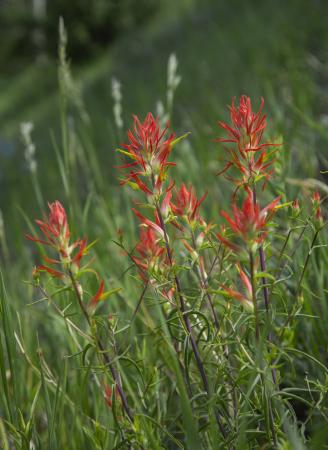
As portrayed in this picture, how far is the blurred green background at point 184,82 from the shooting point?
244 centimetres

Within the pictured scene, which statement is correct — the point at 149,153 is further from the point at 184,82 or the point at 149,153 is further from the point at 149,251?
the point at 184,82

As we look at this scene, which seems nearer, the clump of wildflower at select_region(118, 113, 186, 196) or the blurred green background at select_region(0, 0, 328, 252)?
the clump of wildflower at select_region(118, 113, 186, 196)

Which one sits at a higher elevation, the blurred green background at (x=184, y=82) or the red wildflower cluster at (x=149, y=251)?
the blurred green background at (x=184, y=82)

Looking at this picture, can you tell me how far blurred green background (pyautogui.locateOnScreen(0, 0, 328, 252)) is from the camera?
244cm

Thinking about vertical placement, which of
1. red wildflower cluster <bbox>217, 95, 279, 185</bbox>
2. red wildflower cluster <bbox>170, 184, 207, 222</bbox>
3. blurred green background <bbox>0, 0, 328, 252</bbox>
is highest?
blurred green background <bbox>0, 0, 328, 252</bbox>

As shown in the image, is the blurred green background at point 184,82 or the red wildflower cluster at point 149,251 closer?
the red wildflower cluster at point 149,251

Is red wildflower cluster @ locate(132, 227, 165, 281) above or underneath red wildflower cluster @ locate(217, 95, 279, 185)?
underneath

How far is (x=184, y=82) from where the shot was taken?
4961mm

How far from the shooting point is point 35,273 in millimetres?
887

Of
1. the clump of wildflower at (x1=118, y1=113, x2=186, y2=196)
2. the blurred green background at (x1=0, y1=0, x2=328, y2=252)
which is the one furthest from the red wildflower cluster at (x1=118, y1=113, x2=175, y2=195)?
the blurred green background at (x1=0, y1=0, x2=328, y2=252)

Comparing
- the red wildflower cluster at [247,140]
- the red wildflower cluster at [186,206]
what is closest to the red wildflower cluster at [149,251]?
the red wildflower cluster at [186,206]

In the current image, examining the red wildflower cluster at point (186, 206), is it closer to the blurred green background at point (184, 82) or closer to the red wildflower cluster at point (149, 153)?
the red wildflower cluster at point (149, 153)

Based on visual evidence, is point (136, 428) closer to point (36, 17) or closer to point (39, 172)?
point (39, 172)

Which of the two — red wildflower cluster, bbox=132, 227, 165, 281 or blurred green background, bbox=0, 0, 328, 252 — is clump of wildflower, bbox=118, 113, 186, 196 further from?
blurred green background, bbox=0, 0, 328, 252
